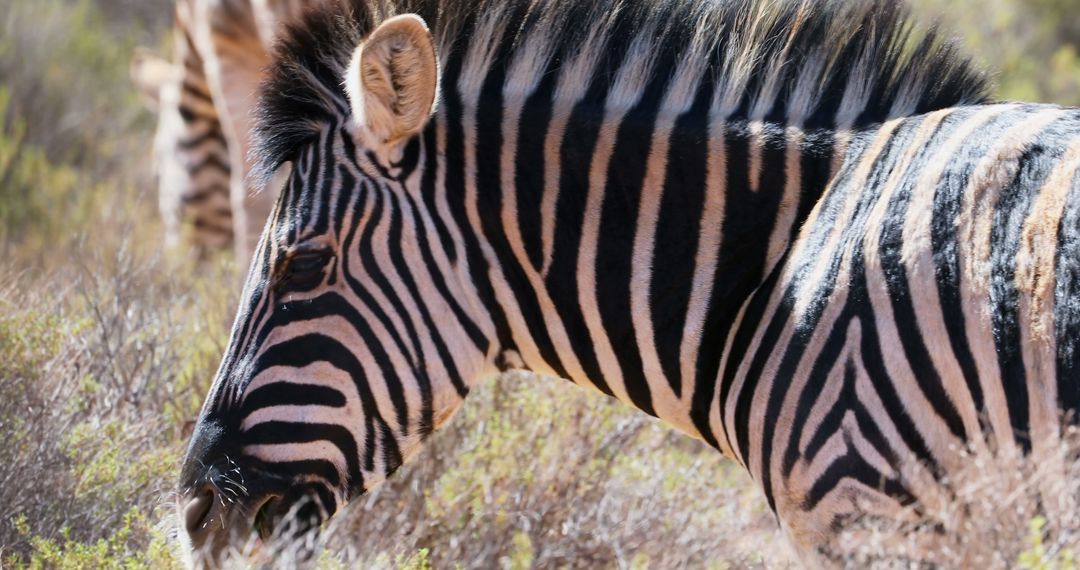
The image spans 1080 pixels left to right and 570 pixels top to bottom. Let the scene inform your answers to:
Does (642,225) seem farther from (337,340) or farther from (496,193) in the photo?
(337,340)

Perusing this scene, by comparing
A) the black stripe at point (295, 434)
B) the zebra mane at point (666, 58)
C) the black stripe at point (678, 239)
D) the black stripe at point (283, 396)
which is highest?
the zebra mane at point (666, 58)

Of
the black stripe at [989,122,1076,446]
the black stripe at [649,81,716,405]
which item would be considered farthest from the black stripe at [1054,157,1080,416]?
the black stripe at [649,81,716,405]

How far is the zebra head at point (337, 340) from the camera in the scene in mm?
3006

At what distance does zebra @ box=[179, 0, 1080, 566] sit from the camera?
2.83 metres

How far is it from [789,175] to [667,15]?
21.5 inches

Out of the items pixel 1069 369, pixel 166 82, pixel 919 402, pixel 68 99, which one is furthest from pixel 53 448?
pixel 68 99

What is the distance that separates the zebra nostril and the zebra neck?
0.83 metres

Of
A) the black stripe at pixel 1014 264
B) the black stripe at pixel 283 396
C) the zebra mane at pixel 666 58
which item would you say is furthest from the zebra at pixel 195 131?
the black stripe at pixel 1014 264

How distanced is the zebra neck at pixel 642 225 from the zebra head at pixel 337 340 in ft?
0.52

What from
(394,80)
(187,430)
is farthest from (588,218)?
(187,430)

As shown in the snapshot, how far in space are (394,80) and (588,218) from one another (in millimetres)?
582

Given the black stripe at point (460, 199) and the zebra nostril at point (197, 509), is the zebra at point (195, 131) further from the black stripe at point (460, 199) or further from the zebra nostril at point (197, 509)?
the zebra nostril at point (197, 509)

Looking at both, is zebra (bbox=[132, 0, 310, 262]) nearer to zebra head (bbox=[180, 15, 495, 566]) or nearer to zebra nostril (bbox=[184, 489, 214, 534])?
zebra head (bbox=[180, 15, 495, 566])

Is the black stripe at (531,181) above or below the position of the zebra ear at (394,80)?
below
